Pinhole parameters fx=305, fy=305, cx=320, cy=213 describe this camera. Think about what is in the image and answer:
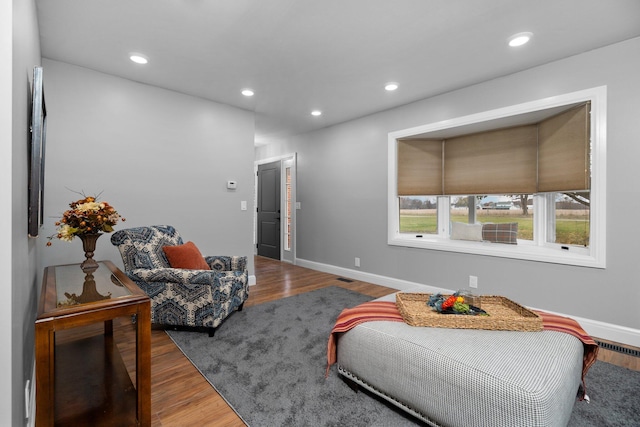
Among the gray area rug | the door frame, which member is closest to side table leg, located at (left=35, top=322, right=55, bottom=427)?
the gray area rug

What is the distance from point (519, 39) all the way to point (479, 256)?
7.24 feet

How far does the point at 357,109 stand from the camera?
4457 mm

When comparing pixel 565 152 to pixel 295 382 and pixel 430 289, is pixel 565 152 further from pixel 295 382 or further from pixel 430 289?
pixel 295 382

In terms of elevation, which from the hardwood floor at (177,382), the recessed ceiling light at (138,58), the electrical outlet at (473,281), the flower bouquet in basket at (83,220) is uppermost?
the recessed ceiling light at (138,58)

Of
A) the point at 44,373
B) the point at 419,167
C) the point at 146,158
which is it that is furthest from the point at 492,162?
the point at 44,373

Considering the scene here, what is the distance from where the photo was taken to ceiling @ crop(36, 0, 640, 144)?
2201mm

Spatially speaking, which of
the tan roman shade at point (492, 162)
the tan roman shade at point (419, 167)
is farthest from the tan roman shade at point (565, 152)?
the tan roman shade at point (419, 167)

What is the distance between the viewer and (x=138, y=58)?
293 cm

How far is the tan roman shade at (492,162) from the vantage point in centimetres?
345

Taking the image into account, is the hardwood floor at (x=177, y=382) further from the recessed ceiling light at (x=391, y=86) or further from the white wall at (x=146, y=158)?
the recessed ceiling light at (x=391, y=86)

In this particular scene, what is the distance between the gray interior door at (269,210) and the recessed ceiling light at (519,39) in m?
4.68

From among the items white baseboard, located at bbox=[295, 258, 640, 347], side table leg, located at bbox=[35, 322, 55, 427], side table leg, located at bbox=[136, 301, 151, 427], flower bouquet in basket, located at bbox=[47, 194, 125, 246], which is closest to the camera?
side table leg, located at bbox=[35, 322, 55, 427]

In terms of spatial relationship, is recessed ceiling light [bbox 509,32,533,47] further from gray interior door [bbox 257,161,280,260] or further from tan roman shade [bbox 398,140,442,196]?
gray interior door [bbox 257,161,280,260]

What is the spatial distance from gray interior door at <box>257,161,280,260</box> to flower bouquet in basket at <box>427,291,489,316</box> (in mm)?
4802
